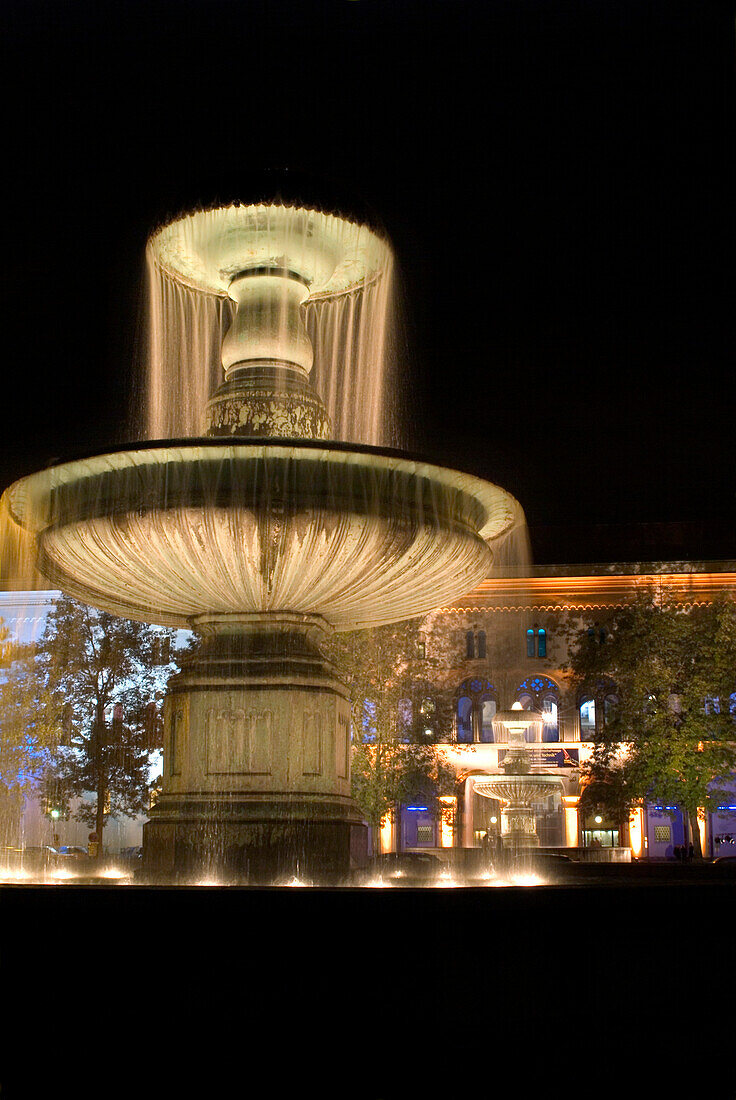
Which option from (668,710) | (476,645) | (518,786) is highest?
(476,645)

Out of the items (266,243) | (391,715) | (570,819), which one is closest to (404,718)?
(391,715)

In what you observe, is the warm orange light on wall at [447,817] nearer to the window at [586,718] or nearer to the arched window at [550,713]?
the arched window at [550,713]

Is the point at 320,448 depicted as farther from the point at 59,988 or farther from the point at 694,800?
the point at 694,800

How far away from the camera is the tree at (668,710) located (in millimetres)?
30500

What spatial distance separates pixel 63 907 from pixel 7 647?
112 feet

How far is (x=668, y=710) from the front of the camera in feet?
103

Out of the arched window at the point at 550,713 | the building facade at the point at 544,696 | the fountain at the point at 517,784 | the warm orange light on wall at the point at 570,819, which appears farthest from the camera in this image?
the arched window at the point at 550,713

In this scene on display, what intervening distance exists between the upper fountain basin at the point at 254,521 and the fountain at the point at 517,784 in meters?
11.7

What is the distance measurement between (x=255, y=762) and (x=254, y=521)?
5.87 ft

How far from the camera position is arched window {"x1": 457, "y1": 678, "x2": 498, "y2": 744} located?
47.3 metres

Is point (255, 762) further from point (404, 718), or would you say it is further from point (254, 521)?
point (404, 718)

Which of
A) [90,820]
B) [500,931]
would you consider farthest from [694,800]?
[500,931]

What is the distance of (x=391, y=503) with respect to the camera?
7.94 metres

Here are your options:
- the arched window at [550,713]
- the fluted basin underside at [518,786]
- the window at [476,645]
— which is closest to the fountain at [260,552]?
the fluted basin underside at [518,786]
